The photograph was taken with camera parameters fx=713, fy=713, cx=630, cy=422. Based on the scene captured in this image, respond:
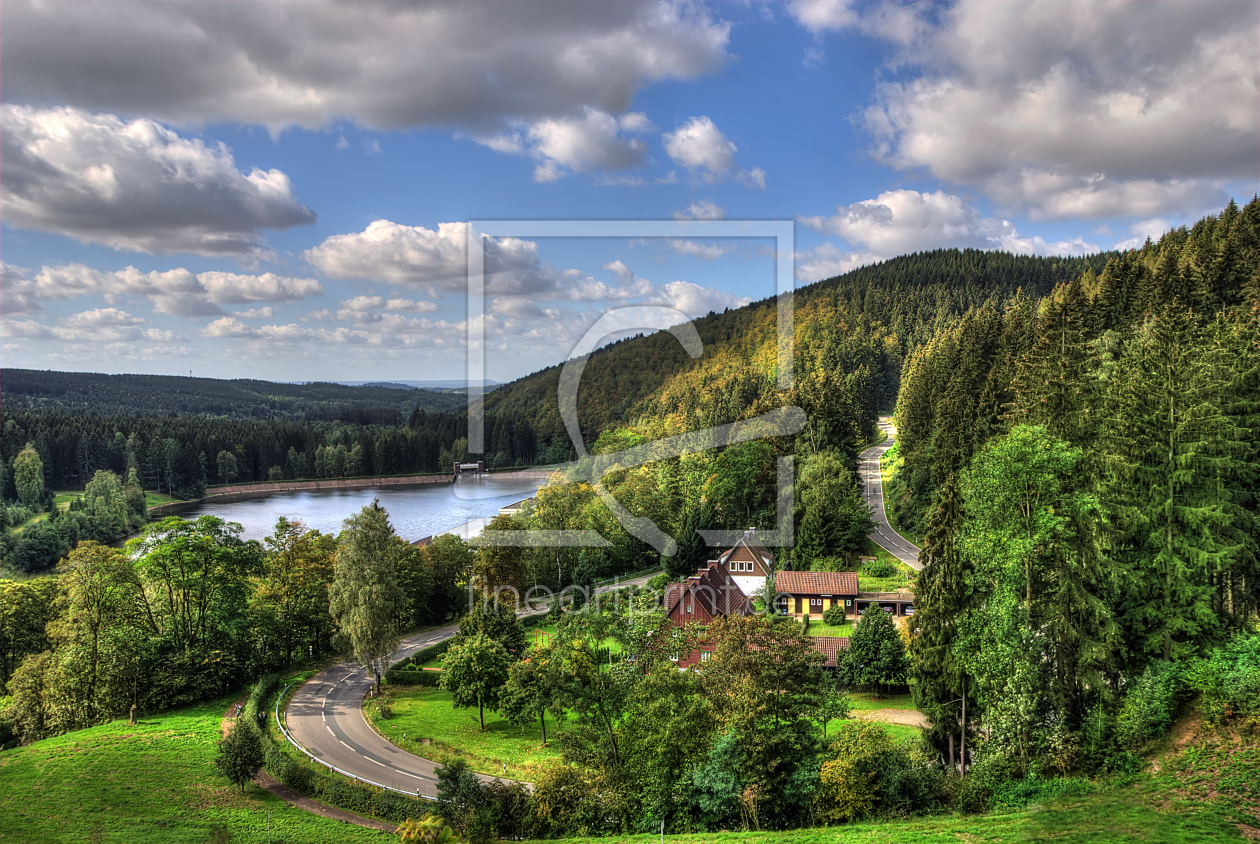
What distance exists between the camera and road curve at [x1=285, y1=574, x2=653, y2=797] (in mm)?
22859

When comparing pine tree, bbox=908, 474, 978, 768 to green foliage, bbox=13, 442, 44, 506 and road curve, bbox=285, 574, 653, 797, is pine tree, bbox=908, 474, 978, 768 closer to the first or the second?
road curve, bbox=285, 574, 653, 797

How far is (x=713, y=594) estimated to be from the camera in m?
37.2

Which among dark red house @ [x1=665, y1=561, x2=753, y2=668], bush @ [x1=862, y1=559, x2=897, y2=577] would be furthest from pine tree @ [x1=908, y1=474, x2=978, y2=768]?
bush @ [x1=862, y1=559, x2=897, y2=577]

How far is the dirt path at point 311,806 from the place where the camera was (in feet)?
66.2

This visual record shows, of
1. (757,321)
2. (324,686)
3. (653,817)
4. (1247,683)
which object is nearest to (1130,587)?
(1247,683)

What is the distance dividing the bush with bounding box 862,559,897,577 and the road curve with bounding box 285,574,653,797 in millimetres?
25857

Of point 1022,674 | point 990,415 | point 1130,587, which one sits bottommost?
point 1022,674

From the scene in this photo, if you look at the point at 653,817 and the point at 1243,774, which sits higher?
the point at 1243,774

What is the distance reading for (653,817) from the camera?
698 inches

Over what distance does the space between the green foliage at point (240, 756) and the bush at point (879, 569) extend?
31.7 m

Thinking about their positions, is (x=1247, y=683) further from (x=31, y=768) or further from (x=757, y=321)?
(x=757, y=321)

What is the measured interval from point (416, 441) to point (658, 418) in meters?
68.8

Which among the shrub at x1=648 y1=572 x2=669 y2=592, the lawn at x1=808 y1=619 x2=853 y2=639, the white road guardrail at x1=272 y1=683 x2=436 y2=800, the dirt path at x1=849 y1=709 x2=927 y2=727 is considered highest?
the shrub at x1=648 y1=572 x2=669 y2=592

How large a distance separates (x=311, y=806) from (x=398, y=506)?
66686 millimetres
